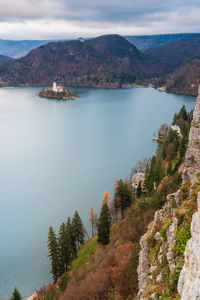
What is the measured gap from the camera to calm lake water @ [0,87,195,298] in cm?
2748

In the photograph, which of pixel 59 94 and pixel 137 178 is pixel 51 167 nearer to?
pixel 137 178

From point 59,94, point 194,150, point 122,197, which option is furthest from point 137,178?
point 59,94

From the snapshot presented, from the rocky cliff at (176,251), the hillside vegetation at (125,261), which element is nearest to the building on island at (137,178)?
the hillside vegetation at (125,261)

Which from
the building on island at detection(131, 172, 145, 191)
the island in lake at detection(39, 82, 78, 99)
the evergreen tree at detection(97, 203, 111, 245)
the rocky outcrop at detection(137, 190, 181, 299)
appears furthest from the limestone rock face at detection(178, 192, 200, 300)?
the island in lake at detection(39, 82, 78, 99)

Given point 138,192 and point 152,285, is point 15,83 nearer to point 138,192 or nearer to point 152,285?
point 138,192

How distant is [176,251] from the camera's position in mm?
8328

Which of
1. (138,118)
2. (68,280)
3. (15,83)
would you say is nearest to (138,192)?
(68,280)

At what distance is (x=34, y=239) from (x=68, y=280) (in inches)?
440

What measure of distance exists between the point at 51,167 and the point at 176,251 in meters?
41.4

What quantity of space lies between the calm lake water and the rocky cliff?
17550 millimetres

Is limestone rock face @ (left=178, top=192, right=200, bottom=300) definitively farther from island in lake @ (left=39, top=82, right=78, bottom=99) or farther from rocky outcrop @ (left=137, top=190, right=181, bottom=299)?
island in lake @ (left=39, top=82, right=78, bottom=99)

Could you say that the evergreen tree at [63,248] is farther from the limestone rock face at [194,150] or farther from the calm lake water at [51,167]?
the limestone rock face at [194,150]

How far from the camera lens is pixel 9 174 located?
4522cm

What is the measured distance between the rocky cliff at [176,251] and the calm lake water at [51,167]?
691 inches
